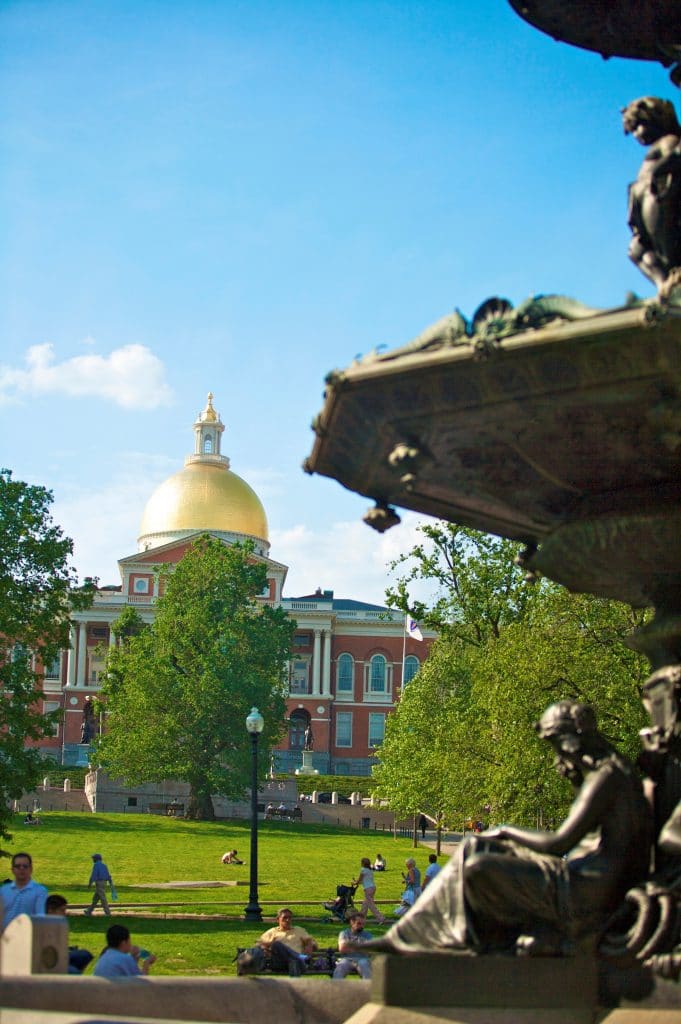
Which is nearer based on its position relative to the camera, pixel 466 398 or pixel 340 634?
pixel 466 398

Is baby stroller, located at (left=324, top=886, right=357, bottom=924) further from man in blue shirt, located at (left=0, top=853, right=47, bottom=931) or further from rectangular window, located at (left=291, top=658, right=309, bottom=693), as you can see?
rectangular window, located at (left=291, top=658, right=309, bottom=693)

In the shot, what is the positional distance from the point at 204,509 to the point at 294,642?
12.5 m

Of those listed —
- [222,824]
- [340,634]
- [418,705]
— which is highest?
[340,634]

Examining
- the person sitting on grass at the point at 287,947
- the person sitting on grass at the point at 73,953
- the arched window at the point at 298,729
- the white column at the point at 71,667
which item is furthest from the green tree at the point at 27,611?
the arched window at the point at 298,729

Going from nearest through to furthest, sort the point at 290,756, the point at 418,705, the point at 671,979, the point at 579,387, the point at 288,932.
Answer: the point at 671,979, the point at 579,387, the point at 288,932, the point at 418,705, the point at 290,756

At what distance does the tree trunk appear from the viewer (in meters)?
61.1

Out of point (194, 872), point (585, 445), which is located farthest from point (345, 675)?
point (585, 445)

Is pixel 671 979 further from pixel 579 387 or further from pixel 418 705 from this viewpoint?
pixel 418 705

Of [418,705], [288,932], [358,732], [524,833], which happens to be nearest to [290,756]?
[358,732]

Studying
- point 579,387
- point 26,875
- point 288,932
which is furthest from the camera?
point 288,932

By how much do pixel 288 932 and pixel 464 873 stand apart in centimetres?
909

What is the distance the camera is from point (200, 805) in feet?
202

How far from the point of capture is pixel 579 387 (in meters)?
7.62

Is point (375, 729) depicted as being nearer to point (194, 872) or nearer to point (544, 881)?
point (194, 872)
